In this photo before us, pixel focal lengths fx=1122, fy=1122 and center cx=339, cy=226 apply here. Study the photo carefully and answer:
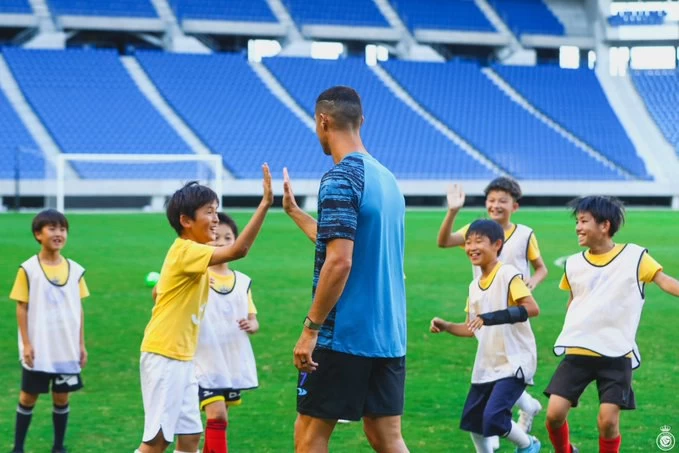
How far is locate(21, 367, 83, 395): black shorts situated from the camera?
7281mm

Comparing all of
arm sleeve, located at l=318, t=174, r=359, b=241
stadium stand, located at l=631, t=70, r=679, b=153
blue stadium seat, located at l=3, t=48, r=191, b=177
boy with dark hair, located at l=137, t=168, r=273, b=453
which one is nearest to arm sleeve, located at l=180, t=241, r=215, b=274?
boy with dark hair, located at l=137, t=168, r=273, b=453

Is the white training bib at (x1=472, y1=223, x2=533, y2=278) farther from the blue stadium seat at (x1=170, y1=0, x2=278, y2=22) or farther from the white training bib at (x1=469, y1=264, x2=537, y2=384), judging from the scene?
the blue stadium seat at (x1=170, y1=0, x2=278, y2=22)

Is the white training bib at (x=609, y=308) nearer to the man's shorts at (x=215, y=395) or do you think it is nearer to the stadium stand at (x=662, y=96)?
the man's shorts at (x=215, y=395)

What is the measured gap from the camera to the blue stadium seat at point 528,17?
187 ft

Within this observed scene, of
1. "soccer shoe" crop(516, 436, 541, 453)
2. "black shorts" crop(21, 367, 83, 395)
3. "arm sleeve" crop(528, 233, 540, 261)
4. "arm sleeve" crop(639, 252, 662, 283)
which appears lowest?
"soccer shoe" crop(516, 436, 541, 453)

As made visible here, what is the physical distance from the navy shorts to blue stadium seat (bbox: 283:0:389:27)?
46.5 metres

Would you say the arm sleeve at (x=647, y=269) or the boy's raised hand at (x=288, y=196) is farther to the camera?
the arm sleeve at (x=647, y=269)

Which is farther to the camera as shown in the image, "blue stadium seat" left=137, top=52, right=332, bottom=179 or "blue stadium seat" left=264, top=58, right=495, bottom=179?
"blue stadium seat" left=264, top=58, right=495, bottom=179

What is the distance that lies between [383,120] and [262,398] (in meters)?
40.7

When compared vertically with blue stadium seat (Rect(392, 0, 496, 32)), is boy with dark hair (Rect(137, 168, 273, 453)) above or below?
below

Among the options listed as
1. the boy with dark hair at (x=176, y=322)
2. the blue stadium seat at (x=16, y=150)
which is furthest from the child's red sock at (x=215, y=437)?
the blue stadium seat at (x=16, y=150)

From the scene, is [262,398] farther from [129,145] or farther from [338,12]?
[338,12]

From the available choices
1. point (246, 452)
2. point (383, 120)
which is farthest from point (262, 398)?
point (383, 120)

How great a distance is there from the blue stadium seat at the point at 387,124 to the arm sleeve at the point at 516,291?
38.8 meters
